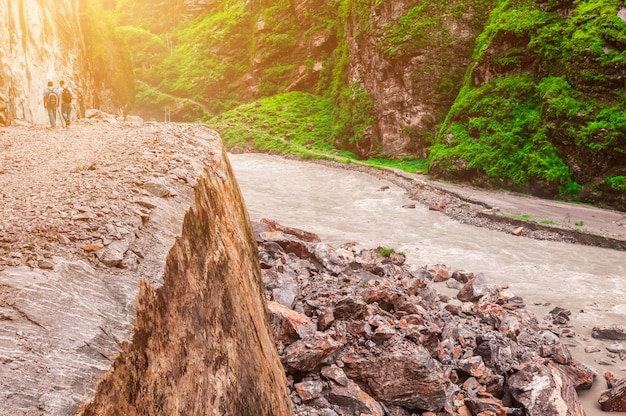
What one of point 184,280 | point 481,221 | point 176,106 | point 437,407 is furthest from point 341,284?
point 176,106

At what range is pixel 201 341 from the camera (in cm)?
306

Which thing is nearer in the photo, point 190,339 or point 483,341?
point 190,339

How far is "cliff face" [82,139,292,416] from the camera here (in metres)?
2.38

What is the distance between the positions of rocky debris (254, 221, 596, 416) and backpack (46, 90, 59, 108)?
8.97 m

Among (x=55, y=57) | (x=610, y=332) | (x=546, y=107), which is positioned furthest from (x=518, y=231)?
(x=55, y=57)

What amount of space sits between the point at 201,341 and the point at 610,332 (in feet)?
35.6

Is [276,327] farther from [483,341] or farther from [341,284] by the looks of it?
[483,341]

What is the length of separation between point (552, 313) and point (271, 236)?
25.7 feet

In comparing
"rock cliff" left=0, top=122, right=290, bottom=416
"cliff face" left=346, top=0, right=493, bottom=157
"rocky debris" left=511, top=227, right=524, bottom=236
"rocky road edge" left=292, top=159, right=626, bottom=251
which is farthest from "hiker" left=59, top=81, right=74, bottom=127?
"cliff face" left=346, top=0, right=493, bottom=157

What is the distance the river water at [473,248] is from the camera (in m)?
11.8

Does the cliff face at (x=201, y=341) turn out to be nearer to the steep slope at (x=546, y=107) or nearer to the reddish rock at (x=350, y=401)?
the reddish rock at (x=350, y=401)

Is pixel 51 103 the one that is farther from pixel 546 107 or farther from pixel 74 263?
pixel 546 107

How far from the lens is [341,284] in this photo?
915 cm

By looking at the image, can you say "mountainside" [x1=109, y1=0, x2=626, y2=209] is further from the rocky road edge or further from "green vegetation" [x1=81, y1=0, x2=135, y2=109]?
"green vegetation" [x1=81, y1=0, x2=135, y2=109]
